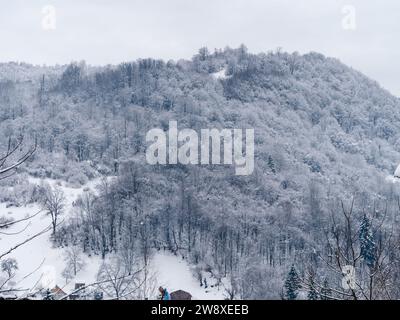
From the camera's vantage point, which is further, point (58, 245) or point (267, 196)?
point (267, 196)

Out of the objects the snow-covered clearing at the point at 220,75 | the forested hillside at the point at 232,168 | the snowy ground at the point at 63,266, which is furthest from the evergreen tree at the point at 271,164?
the snow-covered clearing at the point at 220,75

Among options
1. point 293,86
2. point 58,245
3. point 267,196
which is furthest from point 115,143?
point 293,86

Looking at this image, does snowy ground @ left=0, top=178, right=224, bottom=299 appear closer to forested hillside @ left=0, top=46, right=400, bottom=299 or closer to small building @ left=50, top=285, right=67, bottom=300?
forested hillside @ left=0, top=46, right=400, bottom=299

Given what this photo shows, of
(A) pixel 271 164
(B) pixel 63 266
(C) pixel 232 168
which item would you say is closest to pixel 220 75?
(A) pixel 271 164

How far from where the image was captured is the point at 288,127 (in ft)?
410

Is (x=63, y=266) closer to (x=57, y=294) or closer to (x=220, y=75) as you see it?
(x=57, y=294)

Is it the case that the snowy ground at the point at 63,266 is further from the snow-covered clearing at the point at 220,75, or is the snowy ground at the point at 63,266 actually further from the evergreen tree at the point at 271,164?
the snow-covered clearing at the point at 220,75

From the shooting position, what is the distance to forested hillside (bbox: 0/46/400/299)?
148 ft

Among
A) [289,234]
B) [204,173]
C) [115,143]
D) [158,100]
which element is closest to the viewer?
[289,234]

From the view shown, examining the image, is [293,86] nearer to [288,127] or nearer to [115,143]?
[288,127]

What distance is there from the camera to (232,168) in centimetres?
8694

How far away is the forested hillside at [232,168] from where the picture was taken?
4500 cm

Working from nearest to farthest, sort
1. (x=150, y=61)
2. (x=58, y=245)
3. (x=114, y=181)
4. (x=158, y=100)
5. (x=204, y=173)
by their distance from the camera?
(x=58, y=245) < (x=114, y=181) < (x=204, y=173) < (x=158, y=100) < (x=150, y=61)
